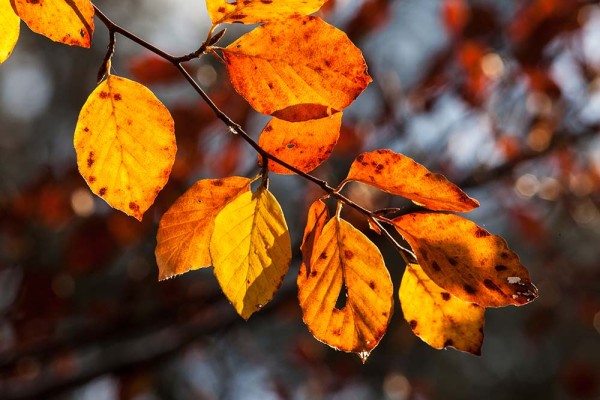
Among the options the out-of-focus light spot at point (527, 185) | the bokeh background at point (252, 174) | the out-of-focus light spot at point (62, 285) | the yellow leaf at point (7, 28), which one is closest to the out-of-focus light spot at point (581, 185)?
the bokeh background at point (252, 174)

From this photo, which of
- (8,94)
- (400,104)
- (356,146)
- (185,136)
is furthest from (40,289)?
(8,94)

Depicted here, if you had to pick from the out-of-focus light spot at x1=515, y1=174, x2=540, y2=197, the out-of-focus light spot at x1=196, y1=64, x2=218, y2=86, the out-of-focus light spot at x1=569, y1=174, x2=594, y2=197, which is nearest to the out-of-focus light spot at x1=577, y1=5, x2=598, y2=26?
the out-of-focus light spot at x1=515, y1=174, x2=540, y2=197

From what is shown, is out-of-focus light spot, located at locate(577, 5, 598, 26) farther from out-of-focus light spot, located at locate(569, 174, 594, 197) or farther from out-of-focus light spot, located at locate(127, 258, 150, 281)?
out-of-focus light spot, located at locate(127, 258, 150, 281)

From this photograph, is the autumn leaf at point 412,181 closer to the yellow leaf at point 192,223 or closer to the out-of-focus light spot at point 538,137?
the yellow leaf at point 192,223

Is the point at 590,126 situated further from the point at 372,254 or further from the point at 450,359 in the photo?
the point at 450,359

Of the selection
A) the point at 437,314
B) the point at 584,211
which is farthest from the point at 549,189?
the point at 437,314

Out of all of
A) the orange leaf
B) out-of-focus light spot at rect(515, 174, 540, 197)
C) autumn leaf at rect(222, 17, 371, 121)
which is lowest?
out-of-focus light spot at rect(515, 174, 540, 197)
